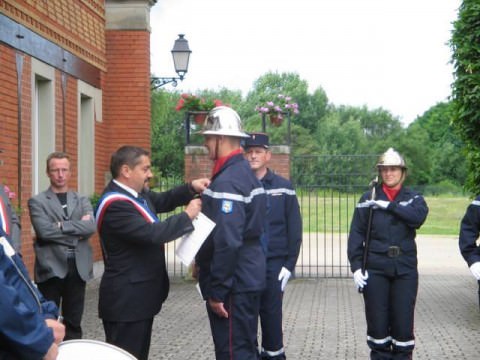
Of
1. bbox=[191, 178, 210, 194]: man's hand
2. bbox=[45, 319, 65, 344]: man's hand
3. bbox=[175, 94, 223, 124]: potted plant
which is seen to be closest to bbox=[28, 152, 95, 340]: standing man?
bbox=[191, 178, 210, 194]: man's hand

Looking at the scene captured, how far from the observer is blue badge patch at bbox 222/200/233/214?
5925 mm

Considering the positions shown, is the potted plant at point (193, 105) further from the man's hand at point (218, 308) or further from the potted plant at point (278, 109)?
the man's hand at point (218, 308)

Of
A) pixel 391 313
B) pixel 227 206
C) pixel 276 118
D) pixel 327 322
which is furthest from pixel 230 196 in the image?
pixel 276 118

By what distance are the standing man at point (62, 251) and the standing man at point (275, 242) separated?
5.58 feet

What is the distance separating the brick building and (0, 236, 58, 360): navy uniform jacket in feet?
23.1

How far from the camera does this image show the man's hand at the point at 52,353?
386 cm

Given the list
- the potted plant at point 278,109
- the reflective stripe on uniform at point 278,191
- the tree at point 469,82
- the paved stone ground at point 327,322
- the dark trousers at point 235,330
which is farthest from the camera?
the potted plant at point 278,109

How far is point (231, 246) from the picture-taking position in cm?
587

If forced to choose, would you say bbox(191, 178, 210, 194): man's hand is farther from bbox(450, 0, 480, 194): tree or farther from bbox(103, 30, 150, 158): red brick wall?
bbox(103, 30, 150, 158): red brick wall

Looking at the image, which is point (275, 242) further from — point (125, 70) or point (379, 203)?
point (125, 70)

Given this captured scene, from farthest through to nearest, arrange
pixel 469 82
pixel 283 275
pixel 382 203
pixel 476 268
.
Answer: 1. pixel 469 82
2. pixel 283 275
3. pixel 382 203
4. pixel 476 268

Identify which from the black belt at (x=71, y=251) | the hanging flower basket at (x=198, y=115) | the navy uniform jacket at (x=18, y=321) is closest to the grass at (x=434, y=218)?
the hanging flower basket at (x=198, y=115)

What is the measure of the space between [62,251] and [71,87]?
7467 millimetres

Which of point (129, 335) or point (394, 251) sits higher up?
point (394, 251)
